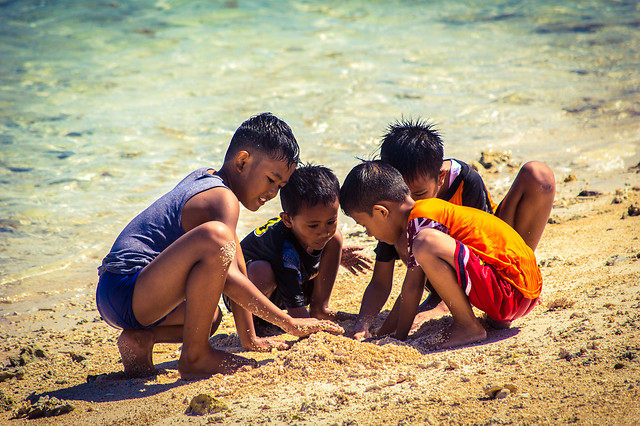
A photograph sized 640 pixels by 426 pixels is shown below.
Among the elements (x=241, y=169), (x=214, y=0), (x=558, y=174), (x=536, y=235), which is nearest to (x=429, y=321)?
(x=536, y=235)

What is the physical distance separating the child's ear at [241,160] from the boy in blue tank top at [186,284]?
0.12m

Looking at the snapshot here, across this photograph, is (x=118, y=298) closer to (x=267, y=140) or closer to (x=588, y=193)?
(x=267, y=140)

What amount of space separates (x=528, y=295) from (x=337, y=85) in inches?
245

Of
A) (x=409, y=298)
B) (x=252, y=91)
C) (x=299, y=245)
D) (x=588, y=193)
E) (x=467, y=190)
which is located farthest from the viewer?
(x=252, y=91)

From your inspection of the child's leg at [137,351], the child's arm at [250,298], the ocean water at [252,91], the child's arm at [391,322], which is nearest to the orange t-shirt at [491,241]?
the child's arm at [391,322]

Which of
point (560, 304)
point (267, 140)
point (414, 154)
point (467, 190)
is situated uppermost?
point (267, 140)

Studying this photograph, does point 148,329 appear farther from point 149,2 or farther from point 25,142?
point 149,2

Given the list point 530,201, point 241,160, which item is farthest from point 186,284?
point 530,201

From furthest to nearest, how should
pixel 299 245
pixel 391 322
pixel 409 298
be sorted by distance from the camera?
pixel 299 245, pixel 391 322, pixel 409 298

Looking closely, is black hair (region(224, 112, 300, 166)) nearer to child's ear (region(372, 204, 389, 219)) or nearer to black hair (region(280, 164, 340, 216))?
black hair (region(280, 164, 340, 216))

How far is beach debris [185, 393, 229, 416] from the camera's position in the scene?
237cm

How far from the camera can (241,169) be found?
131 inches

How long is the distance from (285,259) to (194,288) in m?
0.85

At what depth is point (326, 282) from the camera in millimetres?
3680
